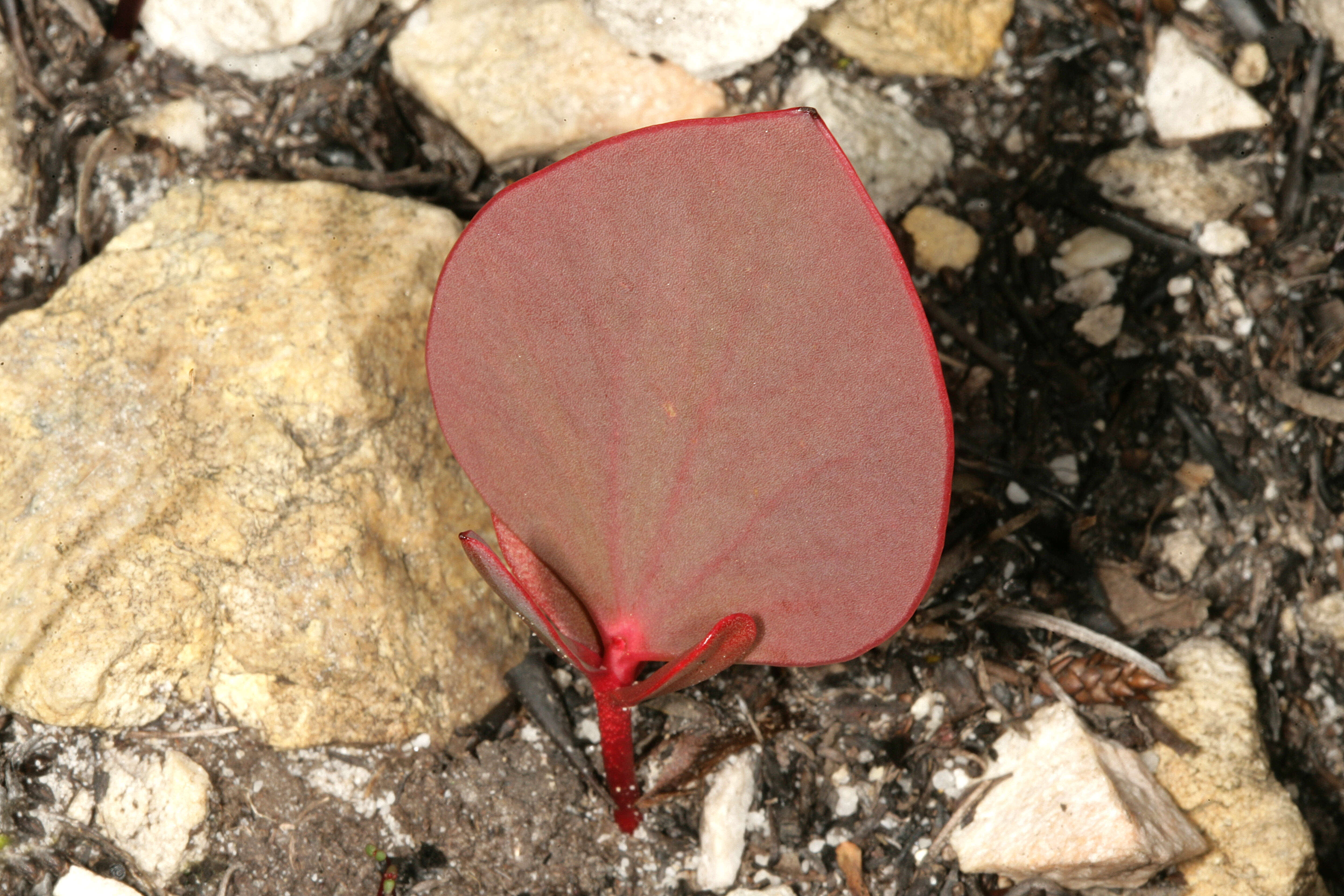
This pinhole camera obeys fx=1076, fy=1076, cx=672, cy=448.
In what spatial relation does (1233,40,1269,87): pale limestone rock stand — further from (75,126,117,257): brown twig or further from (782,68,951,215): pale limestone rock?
(75,126,117,257): brown twig

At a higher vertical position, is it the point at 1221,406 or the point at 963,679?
the point at 1221,406

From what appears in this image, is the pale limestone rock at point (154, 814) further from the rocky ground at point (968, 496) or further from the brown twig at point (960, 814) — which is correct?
the brown twig at point (960, 814)

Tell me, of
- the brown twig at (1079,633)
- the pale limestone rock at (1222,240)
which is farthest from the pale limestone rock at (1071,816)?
the pale limestone rock at (1222,240)

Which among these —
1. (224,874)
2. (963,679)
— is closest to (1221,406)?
(963,679)

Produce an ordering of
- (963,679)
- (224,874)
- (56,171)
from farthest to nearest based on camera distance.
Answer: (56,171)
(963,679)
(224,874)

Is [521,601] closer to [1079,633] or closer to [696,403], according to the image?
[696,403]

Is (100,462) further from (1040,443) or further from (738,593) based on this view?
(1040,443)

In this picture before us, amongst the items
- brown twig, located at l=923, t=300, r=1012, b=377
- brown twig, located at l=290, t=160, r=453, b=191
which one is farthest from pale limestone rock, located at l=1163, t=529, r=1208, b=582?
brown twig, located at l=290, t=160, r=453, b=191

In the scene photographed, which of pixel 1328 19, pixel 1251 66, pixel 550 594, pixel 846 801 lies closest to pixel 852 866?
pixel 846 801
